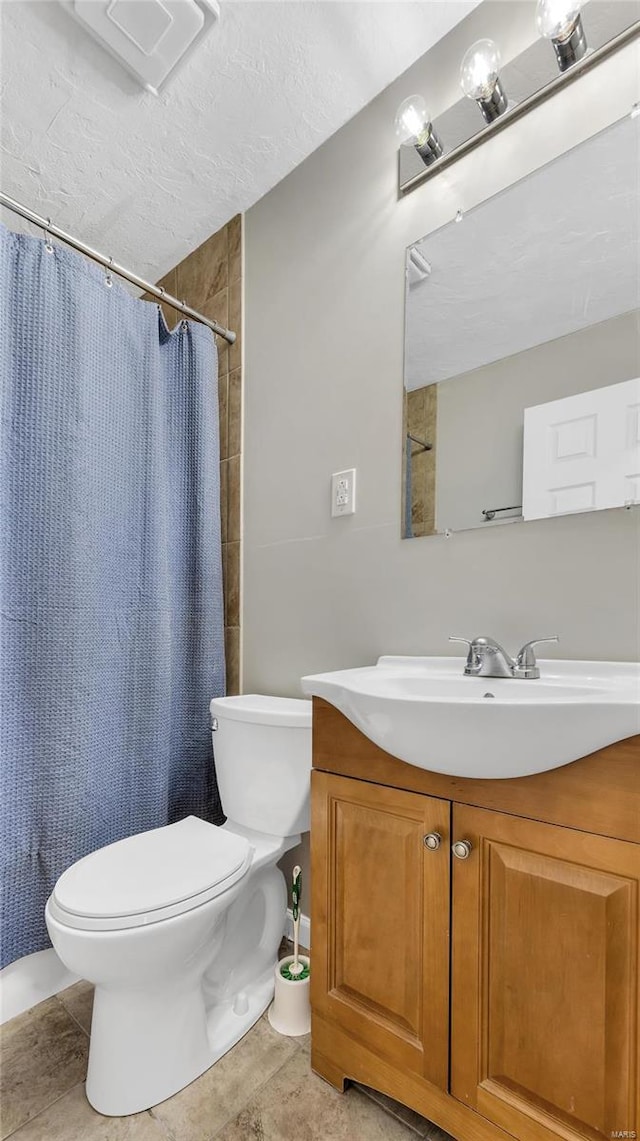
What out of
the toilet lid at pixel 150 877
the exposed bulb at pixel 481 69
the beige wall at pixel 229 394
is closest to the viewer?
the toilet lid at pixel 150 877

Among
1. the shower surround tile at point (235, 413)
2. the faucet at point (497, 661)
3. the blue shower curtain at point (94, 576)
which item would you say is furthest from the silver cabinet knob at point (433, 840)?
the shower surround tile at point (235, 413)

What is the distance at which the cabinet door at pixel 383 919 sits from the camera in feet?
2.77

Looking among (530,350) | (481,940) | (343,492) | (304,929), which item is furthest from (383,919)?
(530,350)

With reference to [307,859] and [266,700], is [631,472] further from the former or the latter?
[307,859]

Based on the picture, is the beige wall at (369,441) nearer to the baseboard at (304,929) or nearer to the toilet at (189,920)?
the toilet at (189,920)

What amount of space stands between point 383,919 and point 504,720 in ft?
1.60

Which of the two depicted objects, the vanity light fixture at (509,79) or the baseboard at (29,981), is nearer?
the vanity light fixture at (509,79)

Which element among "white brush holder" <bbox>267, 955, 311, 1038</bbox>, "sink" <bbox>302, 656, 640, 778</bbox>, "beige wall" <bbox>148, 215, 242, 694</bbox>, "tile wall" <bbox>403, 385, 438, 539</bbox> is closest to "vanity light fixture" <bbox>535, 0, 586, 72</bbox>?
"tile wall" <bbox>403, 385, 438, 539</bbox>

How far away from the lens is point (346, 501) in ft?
4.64

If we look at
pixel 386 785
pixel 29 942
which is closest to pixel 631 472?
pixel 386 785

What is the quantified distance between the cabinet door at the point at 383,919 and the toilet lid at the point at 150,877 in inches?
8.4

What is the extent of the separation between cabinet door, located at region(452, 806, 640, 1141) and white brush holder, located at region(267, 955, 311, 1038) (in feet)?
1.53

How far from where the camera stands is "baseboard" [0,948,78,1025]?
1.25 m

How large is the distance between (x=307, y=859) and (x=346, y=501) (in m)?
0.99
